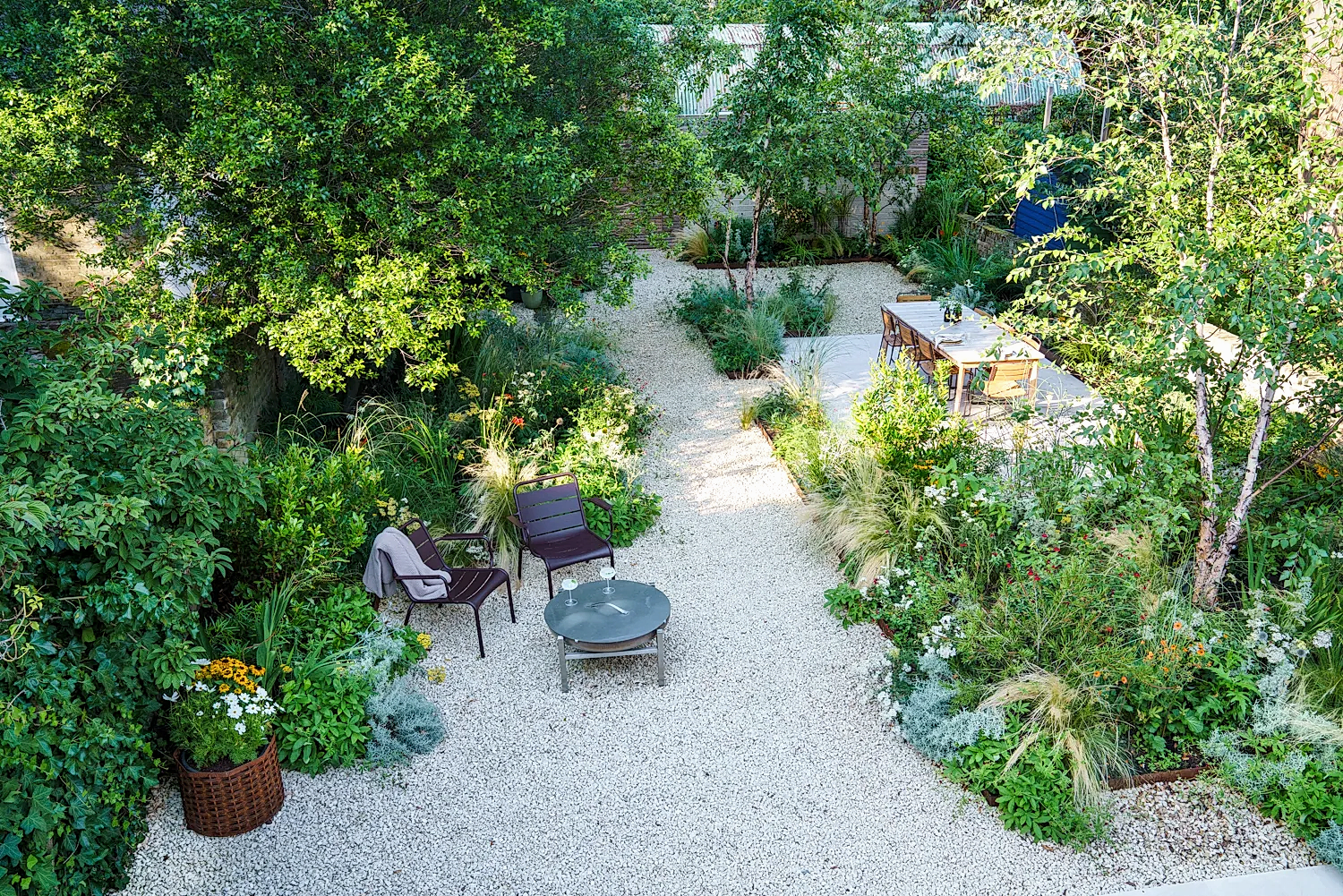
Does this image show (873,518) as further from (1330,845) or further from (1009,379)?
(1330,845)

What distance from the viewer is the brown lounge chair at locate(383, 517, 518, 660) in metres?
6.43

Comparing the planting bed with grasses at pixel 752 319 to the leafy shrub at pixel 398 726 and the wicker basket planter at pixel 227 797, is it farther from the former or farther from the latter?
the wicker basket planter at pixel 227 797

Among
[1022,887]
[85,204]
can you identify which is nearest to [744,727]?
[1022,887]

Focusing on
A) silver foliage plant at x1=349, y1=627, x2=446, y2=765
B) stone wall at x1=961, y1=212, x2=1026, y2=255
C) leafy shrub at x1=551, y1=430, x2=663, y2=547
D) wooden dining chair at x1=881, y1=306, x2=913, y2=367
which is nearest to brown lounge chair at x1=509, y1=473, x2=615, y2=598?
leafy shrub at x1=551, y1=430, x2=663, y2=547

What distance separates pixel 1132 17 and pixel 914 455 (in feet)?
11.4

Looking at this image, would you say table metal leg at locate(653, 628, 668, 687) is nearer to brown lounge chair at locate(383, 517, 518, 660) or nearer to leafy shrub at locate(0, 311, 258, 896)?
brown lounge chair at locate(383, 517, 518, 660)

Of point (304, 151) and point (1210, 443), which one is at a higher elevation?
point (304, 151)

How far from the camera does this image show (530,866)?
4770 millimetres

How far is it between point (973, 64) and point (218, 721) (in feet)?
19.0

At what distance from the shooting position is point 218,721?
15.8 feet

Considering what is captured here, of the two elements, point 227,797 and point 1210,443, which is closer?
point 227,797

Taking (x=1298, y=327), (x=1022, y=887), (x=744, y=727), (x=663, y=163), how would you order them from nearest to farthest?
(x=1022, y=887), (x=1298, y=327), (x=744, y=727), (x=663, y=163)

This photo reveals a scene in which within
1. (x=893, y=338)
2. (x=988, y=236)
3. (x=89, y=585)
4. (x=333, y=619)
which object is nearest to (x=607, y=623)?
(x=333, y=619)

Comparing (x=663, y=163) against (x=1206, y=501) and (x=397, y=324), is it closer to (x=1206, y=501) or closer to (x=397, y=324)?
(x=397, y=324)
